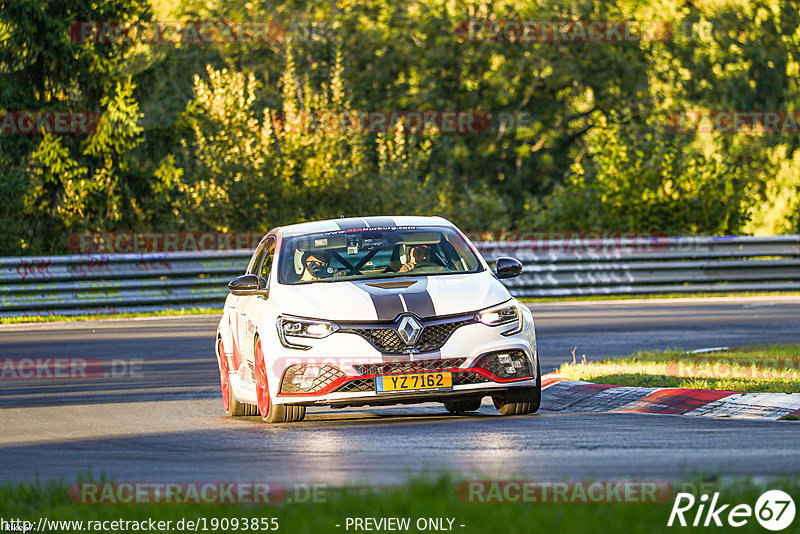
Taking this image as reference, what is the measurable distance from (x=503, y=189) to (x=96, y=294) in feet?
90.3

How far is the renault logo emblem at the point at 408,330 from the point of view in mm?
10766

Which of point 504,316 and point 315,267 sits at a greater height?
point 315,267

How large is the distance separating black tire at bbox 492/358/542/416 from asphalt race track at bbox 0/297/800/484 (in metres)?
0.15

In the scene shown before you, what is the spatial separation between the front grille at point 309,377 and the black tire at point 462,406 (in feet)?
5.54

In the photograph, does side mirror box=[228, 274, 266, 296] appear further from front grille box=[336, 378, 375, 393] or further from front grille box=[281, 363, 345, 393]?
front grille box=[336, 378, 375, 393]

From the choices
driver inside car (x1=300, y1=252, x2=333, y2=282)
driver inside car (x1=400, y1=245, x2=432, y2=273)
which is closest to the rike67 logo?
driver inside car (x1=400, y1=245, x2=432, y2=273)

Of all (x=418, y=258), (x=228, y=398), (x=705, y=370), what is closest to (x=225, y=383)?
(x=228, y=398)

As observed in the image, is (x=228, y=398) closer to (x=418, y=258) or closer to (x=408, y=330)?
(x=418, y=258)

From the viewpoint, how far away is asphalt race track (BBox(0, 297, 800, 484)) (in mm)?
8188

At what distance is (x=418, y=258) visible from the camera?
12156 millimetres

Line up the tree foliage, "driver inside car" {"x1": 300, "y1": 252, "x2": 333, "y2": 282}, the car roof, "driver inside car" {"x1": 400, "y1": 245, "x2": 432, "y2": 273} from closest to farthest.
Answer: "driver inside car" {"x1": 300, "y1": 252, "x2": 333, "y2": 282}, "driver inside car" {"x1": 400, "y1": 245, "x2": 432, "y2": 273}, the car roof, the tree foliage

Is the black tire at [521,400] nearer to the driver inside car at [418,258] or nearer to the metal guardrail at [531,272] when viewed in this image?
the driver inside car at [418,258]

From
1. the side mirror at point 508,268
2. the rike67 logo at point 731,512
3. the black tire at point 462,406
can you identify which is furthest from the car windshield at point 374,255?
the rike67 logo at point 731,512

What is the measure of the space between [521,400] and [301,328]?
1.84 m
